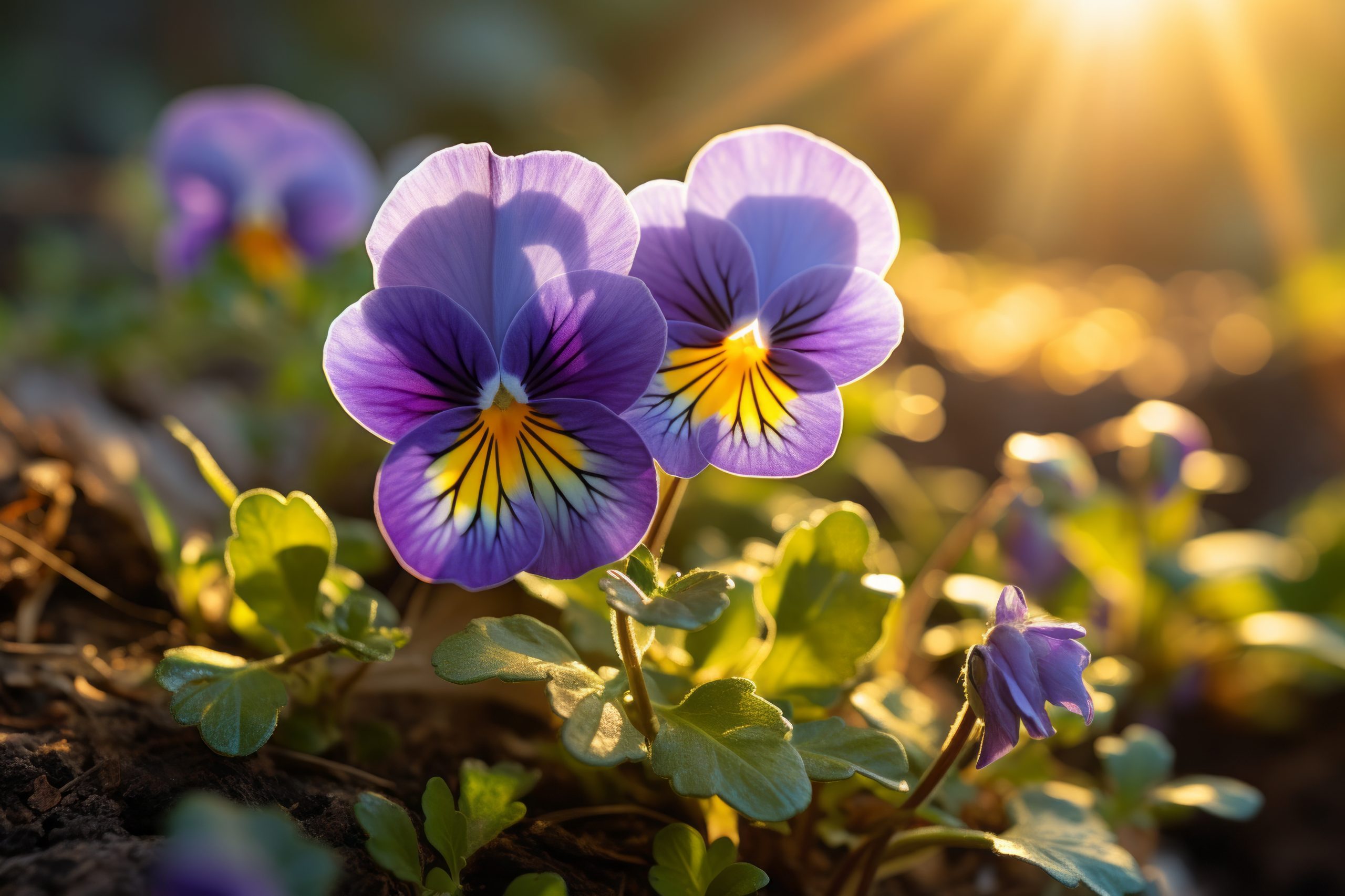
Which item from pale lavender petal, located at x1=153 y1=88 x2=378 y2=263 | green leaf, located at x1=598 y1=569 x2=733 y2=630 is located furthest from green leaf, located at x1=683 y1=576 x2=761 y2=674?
pale lavender petal, located at x1=153 y1=88 x2=378 y2=263

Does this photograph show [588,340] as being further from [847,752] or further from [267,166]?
[267,166]

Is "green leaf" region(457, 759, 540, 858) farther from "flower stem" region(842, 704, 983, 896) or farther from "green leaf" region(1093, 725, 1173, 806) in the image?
"green leaf" region(1093, 725, 1173, 806)

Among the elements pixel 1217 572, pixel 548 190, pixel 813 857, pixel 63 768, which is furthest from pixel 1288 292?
pixel 63 768

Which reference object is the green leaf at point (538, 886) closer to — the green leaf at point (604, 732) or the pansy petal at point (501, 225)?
the green leaf at point (604, 732)

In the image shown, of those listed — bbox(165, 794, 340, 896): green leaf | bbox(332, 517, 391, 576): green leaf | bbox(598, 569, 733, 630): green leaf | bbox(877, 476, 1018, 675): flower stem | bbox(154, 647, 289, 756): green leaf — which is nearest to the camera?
bbox(165, 794, 340, 896): green leaf

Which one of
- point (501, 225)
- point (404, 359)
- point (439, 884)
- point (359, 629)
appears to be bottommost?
point (439, 884)

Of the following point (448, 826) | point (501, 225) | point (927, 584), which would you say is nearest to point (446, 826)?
point (448, 826)
